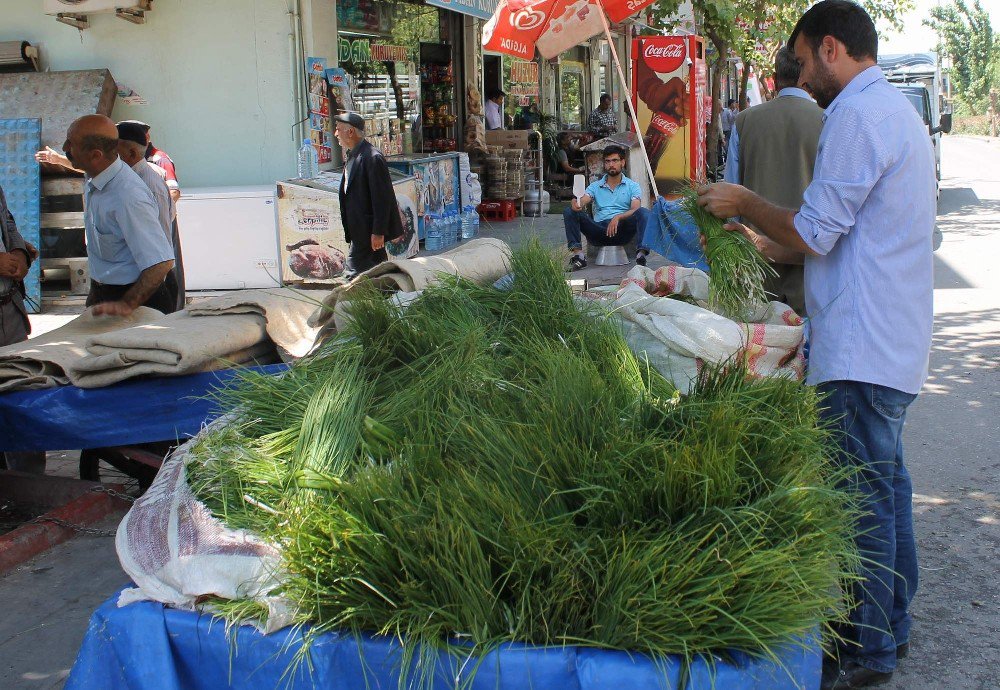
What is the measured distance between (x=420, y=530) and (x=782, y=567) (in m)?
0.66

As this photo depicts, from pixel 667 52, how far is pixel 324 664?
11656 mm

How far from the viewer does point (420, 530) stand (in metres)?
1.82

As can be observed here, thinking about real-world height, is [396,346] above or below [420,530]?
above

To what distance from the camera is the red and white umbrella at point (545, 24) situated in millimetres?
9297

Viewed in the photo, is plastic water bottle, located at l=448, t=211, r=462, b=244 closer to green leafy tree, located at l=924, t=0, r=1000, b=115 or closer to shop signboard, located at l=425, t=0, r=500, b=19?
shop signboard, located at l=425, t=0, r=500, b=19

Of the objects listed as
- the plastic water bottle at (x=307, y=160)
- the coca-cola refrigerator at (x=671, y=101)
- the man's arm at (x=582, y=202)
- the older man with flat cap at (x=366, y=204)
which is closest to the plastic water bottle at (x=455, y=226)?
the coca-cola refrigerator at (x=671, y=101)

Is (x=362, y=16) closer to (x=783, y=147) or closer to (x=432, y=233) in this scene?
(x=432, y=233)

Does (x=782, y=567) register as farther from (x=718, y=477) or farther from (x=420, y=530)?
(x=420, y=530)

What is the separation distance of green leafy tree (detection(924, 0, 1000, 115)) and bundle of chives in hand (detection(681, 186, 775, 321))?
185 feet

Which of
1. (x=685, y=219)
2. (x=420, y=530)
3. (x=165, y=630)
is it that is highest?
(x=685, y=219)

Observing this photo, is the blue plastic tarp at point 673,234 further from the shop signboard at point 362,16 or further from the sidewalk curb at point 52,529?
the shop signboard at point 362,16

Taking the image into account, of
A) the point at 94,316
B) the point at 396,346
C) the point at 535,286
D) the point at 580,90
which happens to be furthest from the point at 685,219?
the point at 580,90

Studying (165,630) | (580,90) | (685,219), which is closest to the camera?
(165,630)

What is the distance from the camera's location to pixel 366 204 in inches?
274
